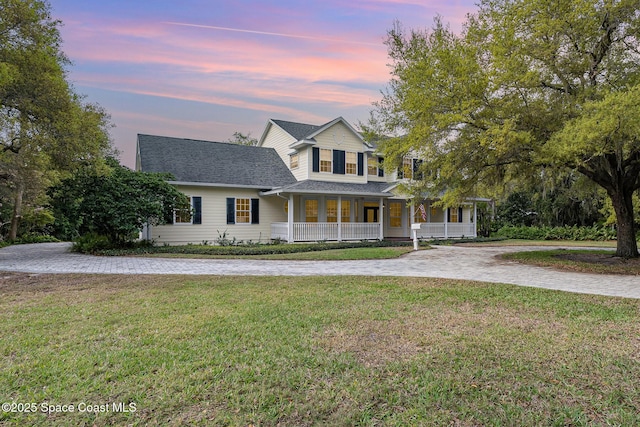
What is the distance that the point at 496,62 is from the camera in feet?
30.9

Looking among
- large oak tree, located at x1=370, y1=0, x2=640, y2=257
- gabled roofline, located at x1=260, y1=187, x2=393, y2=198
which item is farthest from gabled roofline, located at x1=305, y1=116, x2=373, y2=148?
large oak tree, located at x1=370, y1=0, x2=640, y2=257

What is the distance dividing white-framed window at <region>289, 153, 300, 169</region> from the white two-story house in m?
0.01

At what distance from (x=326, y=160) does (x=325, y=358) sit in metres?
16.1

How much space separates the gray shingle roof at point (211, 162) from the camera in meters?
16.9

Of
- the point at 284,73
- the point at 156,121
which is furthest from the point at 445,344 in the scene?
the point at 156,121

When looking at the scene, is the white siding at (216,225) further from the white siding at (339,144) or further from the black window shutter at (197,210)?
the white siding at (339,144)

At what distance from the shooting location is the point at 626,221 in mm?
11383

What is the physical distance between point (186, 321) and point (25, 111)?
11012mm

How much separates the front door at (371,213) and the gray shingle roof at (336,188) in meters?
1.39

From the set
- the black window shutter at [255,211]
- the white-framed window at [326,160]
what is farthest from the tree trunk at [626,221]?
the black window shutter at [255,211]

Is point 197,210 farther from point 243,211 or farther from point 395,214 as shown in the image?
point 395,214

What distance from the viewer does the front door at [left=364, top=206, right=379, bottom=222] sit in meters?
20.6

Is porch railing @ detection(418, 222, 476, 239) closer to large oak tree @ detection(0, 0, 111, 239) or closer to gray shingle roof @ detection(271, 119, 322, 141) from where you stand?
gray shingle roof @ detection(271, 119, 322, 141)

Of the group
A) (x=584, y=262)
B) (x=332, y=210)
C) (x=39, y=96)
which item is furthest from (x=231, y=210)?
(x=584, y=262)
